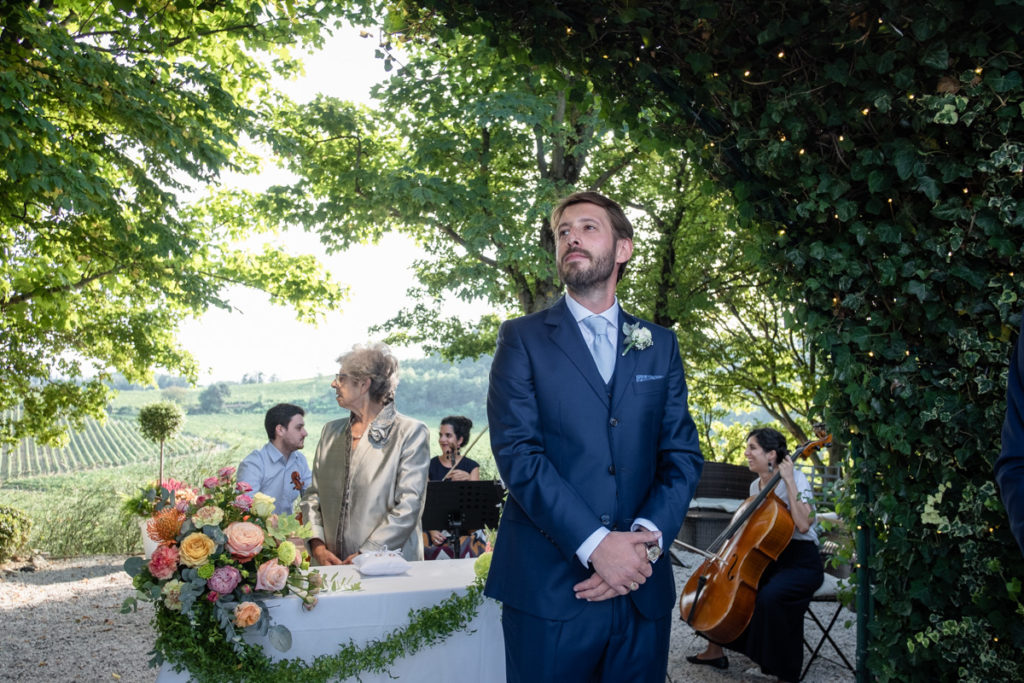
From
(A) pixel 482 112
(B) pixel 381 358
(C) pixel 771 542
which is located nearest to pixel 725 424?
(A) pixel 482 112

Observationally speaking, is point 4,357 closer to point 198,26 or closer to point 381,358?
point 198,26

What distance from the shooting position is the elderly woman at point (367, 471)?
3.66 meters

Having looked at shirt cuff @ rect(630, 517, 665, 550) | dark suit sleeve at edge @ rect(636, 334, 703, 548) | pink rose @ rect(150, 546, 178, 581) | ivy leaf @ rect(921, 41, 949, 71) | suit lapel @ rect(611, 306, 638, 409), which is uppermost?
ivy leaf @ rect(921, 41, 949, 71)

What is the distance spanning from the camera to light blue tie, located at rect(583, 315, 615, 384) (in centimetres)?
252

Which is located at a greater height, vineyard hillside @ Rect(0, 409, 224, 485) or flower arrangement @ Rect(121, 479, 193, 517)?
flower arrangement @ Rect(121, 479, 193, 517)

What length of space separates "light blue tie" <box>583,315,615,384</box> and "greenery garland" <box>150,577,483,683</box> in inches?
48.7

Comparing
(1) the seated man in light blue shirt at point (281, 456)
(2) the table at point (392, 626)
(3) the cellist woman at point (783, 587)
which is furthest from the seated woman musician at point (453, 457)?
(2) the table at point (392, 626)

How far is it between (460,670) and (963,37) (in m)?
3.05

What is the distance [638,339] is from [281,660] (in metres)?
1.72

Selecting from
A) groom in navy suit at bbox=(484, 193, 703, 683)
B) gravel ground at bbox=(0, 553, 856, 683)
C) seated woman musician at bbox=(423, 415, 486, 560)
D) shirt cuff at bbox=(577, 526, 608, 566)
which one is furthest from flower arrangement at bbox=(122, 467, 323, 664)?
seated woman musician at bbox=(423, 415, 486, 560)

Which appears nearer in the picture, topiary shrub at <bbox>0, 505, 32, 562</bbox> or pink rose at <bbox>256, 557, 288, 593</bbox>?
pink rose at <bbox>256, 557, 288, 593</bbox>

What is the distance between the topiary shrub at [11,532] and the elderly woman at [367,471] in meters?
10.5

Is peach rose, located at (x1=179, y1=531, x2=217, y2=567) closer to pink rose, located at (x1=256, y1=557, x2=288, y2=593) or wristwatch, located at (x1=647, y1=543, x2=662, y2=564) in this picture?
pink rose, located at (x1=256, y1=557, x2=288, y2=593)

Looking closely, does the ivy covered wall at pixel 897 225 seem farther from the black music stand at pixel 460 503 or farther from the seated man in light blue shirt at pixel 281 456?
the seated man in light blue shirt at pixel 281 456
